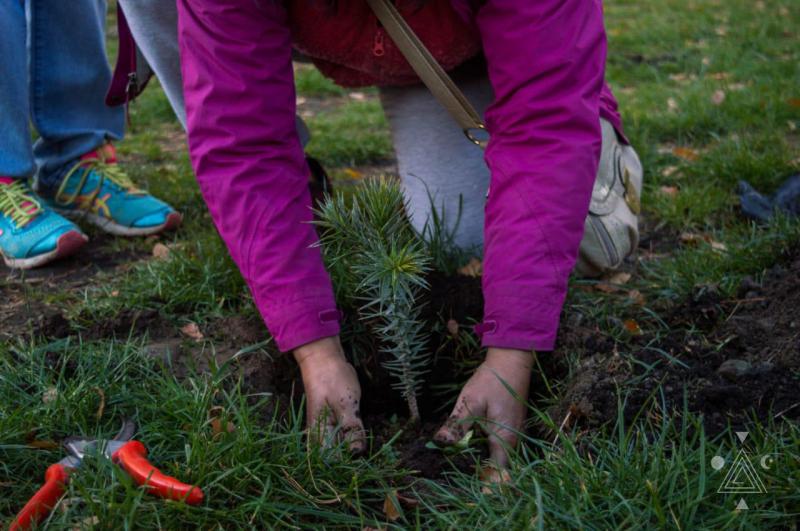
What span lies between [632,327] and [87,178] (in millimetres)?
2296

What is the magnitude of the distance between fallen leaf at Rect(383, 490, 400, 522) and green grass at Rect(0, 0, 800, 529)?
17mm

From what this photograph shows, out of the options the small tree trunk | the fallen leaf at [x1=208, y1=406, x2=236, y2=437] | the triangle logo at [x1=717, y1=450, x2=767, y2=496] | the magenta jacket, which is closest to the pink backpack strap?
the magenta jacket

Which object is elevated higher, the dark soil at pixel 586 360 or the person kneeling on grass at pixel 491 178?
the person kneeling on grass at pixel 491 178

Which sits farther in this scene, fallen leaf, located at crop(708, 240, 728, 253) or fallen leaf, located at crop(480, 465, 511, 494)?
fallen leaf, located at crop(708, 240, 728, 253)

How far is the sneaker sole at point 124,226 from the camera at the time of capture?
3336mm

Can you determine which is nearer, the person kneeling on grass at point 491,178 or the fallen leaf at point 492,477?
the fallen leaf at point 492,477

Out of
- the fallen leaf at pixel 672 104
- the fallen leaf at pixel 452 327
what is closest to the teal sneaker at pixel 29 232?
the fallen leaf at pixel 452 327

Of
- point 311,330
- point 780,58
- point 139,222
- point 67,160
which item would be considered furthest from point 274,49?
point 780,58

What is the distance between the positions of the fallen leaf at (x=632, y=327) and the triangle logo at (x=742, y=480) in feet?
2.42

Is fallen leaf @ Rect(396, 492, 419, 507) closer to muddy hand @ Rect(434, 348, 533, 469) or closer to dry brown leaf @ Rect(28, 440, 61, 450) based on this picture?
muddy hand @ Rect(434, 348, 533, 469)

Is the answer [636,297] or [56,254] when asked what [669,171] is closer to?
[636,297]

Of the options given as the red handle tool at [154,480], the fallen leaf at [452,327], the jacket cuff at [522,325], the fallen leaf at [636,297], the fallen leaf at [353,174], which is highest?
the jacket cuff at [522,325]

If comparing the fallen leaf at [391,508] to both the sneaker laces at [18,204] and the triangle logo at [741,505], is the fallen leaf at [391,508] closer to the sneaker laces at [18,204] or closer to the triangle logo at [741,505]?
the triangle logo at [741,505]

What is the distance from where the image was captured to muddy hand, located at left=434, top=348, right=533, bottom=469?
1.87 metres
